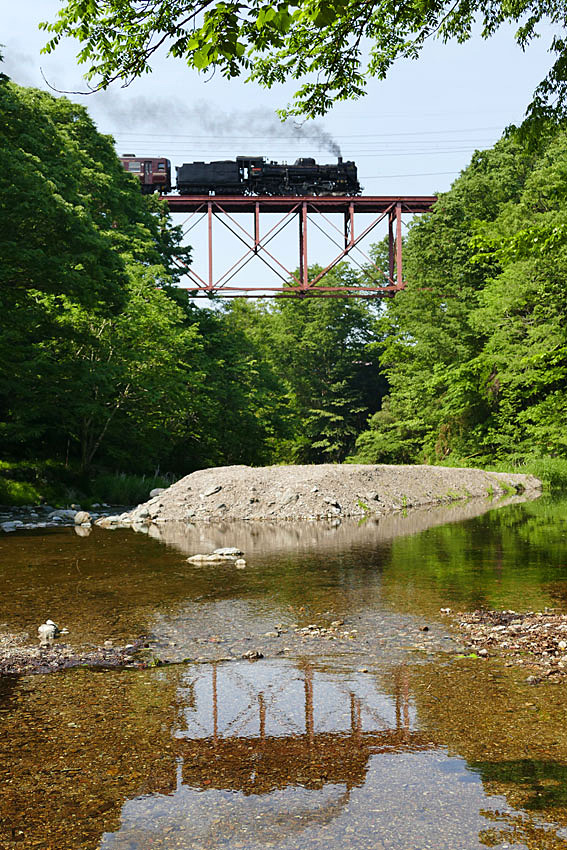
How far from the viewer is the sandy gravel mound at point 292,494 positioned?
1881cm

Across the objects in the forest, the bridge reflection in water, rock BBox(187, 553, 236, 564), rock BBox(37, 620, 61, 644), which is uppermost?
the forest

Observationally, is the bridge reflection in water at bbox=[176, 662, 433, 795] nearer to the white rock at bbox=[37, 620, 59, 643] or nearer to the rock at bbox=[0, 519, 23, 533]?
the white rock at bbox=[37, 620, 59, 643]

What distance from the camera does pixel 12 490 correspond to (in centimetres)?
2078

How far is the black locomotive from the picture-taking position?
3759 cm

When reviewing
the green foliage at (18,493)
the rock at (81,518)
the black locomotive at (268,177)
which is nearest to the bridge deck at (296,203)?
the black locomotive at (268,177)

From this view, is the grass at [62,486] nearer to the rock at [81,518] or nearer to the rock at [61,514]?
the rock at [61,514]

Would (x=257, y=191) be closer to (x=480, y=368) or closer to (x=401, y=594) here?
(x=480, y=368)

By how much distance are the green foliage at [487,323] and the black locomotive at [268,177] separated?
186 inches

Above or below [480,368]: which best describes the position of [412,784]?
below

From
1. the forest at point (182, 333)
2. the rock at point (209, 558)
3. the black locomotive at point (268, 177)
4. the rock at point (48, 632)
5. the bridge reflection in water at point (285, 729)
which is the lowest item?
the rock at point (209, 558)

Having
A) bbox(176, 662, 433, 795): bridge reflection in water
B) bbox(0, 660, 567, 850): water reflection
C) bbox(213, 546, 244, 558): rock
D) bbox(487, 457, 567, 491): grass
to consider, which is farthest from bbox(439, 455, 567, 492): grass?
bbox(0, 660, 567, 850): water reflection

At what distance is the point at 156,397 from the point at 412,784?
75.4ft

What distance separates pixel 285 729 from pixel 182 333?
26.6 m

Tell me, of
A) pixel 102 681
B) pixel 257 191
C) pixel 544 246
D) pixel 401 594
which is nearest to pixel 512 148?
pixel 257 191
